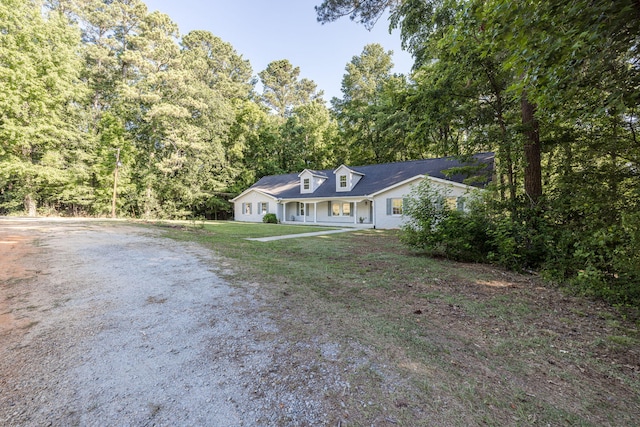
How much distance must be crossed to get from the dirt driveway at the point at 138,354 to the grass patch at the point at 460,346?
1.37 ft

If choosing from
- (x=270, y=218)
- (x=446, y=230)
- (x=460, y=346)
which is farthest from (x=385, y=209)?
(x=460, y=346)

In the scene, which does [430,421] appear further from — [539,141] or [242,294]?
[539,141]

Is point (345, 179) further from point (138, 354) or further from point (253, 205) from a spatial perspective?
point (138, 354)

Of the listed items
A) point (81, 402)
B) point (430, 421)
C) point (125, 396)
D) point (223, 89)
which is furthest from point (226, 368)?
point (223, 89)

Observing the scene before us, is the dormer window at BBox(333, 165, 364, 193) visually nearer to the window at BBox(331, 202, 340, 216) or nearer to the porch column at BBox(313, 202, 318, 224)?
the window at BBox(331, 202, 340, 216)

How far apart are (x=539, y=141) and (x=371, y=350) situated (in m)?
7.14

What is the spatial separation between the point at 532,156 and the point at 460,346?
6.16m

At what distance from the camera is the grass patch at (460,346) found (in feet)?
6.45

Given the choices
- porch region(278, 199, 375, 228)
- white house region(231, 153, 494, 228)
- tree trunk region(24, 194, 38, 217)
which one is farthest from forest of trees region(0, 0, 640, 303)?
porch region(278, 199, 375, 228)

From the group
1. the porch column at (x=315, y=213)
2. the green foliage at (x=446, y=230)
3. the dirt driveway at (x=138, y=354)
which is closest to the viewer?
the dirt driveway at (x=138, y=354)

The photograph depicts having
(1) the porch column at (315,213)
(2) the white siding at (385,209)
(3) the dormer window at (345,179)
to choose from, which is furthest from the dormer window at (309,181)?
(2) the white siding at (385,209)

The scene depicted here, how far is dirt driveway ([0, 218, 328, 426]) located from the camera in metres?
1.86

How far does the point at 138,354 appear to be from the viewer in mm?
2537

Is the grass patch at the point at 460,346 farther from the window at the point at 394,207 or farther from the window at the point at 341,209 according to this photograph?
the window at the point at 341,209
